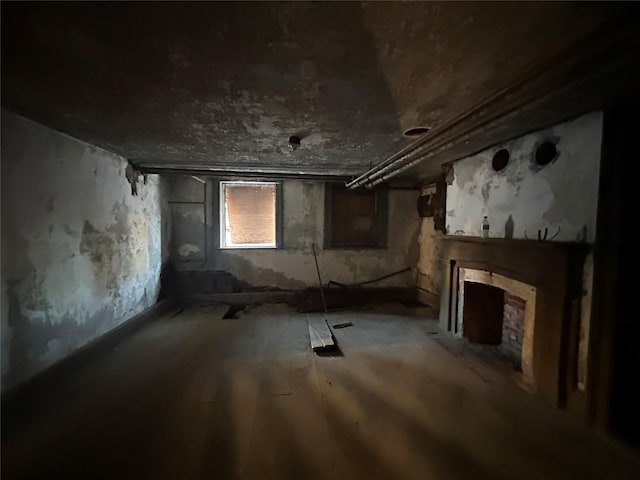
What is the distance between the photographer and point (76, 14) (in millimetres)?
968

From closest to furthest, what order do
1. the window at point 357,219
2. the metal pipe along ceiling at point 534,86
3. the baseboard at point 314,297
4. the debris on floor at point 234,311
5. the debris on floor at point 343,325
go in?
the metal pipe along ceiling at point 534,86
the debris on floor at point 343,325
the debris on floor at point 234,311
the baseboard at point 314,297
the window at point 357,219

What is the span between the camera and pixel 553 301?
1.93 meters

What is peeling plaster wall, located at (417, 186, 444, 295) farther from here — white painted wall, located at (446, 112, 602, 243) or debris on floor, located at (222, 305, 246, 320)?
debris on floor, located at (222, 305, 246, 320)

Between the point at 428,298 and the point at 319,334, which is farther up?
the point at 428,298

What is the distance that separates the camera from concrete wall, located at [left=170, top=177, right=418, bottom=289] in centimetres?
448

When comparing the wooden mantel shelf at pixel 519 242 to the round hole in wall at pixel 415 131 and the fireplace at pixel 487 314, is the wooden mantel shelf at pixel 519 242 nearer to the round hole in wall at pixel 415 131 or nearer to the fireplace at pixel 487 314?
the fireplace at pixel 487 314

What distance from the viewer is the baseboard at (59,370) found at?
174 centimetres

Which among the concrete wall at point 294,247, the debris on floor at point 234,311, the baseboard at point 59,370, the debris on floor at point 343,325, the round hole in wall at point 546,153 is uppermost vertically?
the round hole in wall at point 546,153

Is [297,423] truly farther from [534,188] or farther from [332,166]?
Result: [332,166]

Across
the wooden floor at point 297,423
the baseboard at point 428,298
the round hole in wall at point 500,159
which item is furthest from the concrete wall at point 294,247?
the round hole in wall at point 500,159

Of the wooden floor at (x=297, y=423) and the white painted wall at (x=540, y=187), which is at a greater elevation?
the white painted wall at (x=540, y=187)

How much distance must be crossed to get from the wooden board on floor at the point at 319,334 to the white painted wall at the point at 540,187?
1893 mm

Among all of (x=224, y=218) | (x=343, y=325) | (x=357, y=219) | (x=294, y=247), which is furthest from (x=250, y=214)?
(x=343, y=325)

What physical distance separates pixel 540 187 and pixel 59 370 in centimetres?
393
